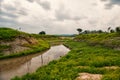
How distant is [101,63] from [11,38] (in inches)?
1353

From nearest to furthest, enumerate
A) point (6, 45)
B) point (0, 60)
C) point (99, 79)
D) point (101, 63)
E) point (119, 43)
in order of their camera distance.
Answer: point (99, 79) → point (101, 63) → point (0, 60) → point (119, 43) → point (6, 45)

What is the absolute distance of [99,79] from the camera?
1864 cm

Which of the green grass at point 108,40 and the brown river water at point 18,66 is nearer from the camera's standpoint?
the brown river water at point 18,66

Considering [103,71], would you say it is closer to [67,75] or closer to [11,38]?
[67,75]

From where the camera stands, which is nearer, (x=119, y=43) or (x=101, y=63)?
(x=101, y=63)

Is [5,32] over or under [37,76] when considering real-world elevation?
over

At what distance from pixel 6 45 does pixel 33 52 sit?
6.73 meters

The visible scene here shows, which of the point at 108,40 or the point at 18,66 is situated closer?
the point at 18,66

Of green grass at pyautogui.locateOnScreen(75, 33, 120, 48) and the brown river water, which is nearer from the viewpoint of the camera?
the brown river water

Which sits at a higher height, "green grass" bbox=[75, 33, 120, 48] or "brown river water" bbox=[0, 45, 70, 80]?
"green grass" bbox=[75, 33, 120, 48]

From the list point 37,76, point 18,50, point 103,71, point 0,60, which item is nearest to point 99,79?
point 103,71

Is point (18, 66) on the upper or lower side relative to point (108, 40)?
lower

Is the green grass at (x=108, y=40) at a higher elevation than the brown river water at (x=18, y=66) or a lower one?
higher

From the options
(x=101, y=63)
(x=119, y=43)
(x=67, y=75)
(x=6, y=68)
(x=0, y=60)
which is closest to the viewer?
(x=67, y=75)
